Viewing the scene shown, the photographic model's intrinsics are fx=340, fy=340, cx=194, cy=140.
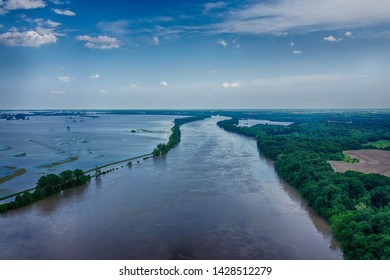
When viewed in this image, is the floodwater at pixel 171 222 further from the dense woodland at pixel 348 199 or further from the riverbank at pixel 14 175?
the riverbank at pixel 14 175

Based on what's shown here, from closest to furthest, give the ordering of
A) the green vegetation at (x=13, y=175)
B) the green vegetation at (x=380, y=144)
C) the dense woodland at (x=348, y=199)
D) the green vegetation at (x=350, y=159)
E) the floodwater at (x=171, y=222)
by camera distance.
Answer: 1. the dense woodland at (x=348, y=199)
2. the floodwater at (x=171, y=222)
3. the green vegetation at (x=13, y=175)
4. the green vegetation at (x=350, y=159)
5. the green vegetation at (x=380, y=144)

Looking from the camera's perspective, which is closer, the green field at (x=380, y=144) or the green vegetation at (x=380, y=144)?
the green vegetation at (x=380, y=144)

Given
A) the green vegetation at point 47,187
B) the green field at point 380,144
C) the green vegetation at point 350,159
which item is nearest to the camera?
the green vegetation at point 47,187

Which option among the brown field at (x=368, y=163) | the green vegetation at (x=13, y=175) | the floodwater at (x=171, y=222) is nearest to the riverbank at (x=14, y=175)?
the green vegetation at (x=13, y=175)

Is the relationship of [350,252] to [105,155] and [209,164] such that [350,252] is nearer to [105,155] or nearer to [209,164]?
[209,164]

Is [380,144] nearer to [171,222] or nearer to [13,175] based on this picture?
[171,222]

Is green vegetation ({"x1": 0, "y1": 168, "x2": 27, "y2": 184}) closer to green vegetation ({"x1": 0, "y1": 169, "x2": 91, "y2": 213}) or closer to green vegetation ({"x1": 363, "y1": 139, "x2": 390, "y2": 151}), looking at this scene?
green vegetation ({"x1": 0, "y1": 169, "x2": 91, "y2": 213})

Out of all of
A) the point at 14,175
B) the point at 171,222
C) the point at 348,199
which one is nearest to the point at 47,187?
the point at 14,175
